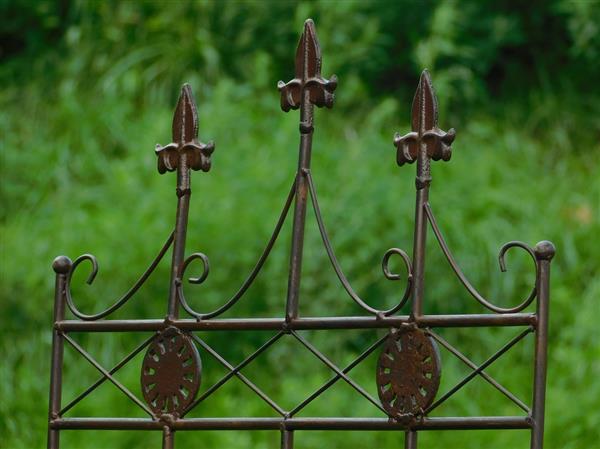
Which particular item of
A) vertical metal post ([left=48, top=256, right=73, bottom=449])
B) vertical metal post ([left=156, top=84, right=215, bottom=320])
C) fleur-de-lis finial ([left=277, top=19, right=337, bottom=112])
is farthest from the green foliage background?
fleur-de-lis finial ([left=277, top=19, right=337, bottom=112])

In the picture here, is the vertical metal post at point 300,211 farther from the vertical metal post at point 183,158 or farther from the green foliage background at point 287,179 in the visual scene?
the green foliage background at point 287,179

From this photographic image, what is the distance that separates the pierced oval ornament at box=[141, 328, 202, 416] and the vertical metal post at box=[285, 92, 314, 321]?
19 cm

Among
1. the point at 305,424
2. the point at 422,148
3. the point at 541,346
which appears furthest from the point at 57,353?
the point at 541,346

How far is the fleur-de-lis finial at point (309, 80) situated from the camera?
6.55 ft

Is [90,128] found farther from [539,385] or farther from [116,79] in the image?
[539,385]

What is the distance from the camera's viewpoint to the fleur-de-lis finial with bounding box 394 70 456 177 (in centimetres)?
189

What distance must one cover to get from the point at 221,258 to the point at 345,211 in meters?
0.59

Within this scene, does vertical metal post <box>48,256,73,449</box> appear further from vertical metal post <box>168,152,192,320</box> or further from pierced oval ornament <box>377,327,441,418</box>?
pierced oval ornament <box>377,327,441,418</box>

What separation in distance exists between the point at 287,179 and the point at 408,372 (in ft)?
11.9

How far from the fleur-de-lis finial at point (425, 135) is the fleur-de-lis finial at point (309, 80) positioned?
6.1 inches

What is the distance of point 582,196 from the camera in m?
5.66

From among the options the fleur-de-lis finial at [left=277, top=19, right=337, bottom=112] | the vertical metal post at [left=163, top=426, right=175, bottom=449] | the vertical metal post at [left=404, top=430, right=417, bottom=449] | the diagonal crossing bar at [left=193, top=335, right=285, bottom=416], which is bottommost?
the vertical metal post at [left=163, top=426, right=175, bottom=449]

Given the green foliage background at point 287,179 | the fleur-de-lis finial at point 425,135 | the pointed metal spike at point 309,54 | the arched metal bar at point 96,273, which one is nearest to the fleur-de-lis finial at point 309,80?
the pointed metal spike at point 309,54

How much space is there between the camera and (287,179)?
5.43 meters
